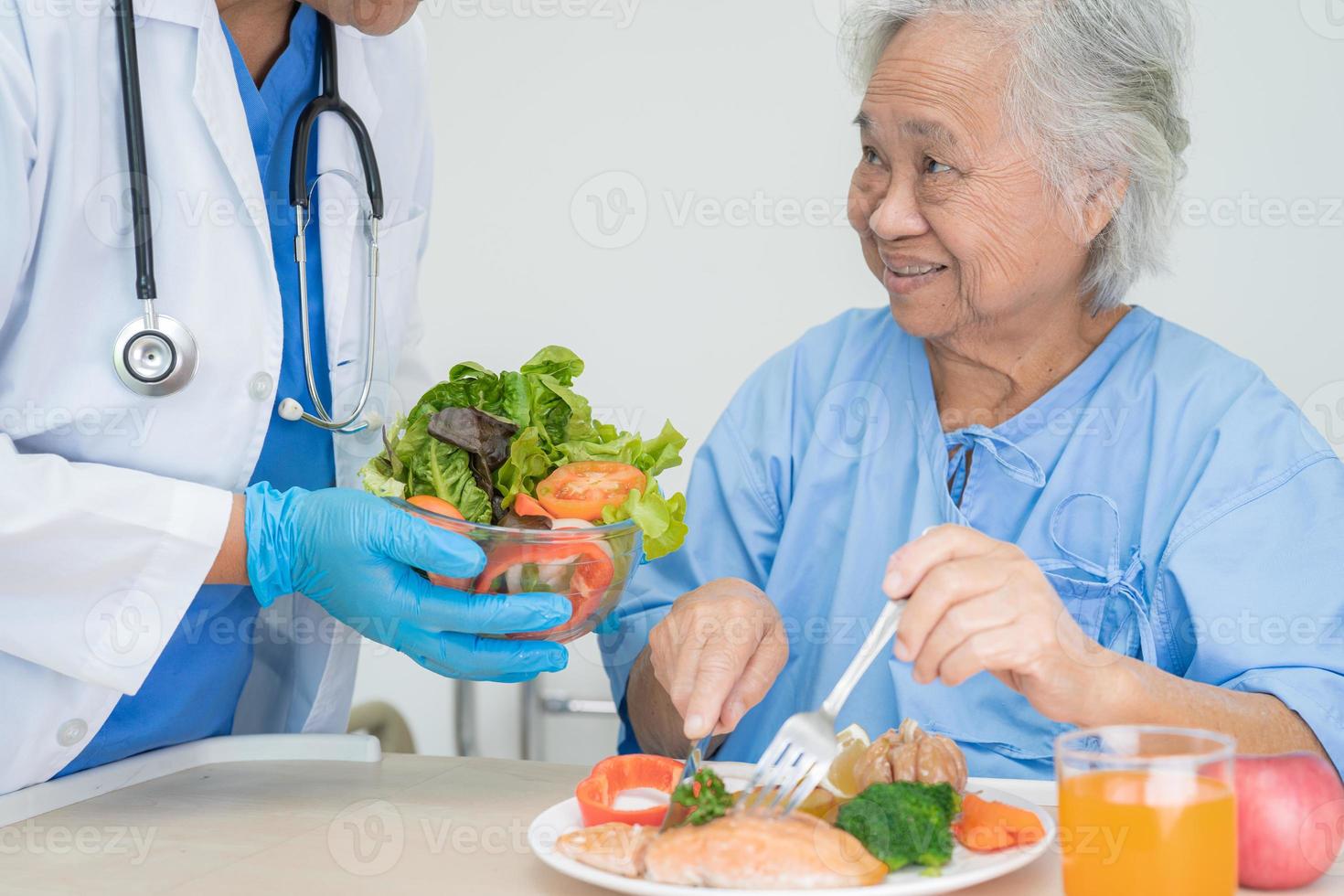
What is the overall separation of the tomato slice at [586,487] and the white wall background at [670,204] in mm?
1325

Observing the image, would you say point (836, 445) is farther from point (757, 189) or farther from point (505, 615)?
point (757, 189)

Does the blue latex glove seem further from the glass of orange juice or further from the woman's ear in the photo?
the woman's ear

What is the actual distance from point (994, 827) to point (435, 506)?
0.60m

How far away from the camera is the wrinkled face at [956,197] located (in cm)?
139

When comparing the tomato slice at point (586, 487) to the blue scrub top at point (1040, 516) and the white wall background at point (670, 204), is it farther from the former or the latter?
the white wall background at point (670, 204)

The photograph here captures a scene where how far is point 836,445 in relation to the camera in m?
1.61

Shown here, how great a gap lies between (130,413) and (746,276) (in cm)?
156

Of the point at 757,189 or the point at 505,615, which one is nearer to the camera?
the point at 505,615

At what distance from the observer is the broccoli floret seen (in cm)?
94

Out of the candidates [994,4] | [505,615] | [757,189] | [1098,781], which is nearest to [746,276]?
[757,189]

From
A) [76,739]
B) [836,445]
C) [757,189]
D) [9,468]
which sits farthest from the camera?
[757,189]

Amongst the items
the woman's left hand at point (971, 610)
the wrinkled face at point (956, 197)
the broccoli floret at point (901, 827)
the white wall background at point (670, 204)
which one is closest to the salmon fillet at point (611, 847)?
the broccoli floret at point (901, 827)

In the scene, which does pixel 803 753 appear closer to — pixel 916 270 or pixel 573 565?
pixel 573 565

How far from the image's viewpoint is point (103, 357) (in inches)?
50.3
